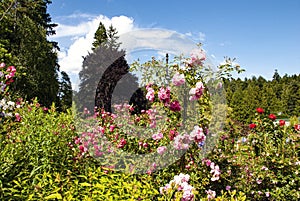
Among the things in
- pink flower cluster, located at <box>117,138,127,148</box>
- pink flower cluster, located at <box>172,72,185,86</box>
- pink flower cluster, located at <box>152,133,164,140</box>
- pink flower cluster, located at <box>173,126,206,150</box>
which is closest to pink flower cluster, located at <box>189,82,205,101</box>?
pink flower cluster, located at <box>172,72,185,86</box>

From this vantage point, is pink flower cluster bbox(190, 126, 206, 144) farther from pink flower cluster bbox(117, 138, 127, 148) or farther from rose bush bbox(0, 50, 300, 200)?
pink flower cluster bbox(117, 138, 127, 148)

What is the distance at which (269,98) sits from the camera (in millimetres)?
26938

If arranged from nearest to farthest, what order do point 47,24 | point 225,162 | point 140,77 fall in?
point 140,77 < point 225,162 < point 47,24

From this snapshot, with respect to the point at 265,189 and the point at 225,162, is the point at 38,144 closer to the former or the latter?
the point at 225,162

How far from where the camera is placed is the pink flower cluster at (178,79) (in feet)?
10.8

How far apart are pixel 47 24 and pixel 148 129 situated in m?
18.3

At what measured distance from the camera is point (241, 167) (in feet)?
12.2

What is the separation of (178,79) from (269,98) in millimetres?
25457

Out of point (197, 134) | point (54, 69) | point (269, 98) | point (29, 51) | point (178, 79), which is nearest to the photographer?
point (197, 134)

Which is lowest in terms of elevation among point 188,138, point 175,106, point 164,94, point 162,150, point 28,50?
point 162,150

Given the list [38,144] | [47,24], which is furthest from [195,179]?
[47,24]

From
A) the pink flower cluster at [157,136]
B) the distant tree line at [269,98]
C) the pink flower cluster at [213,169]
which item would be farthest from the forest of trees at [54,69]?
the pink flower cluster at [213,169]

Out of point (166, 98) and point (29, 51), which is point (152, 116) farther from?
point (29, 51)

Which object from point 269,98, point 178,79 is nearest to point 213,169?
point 178,79
